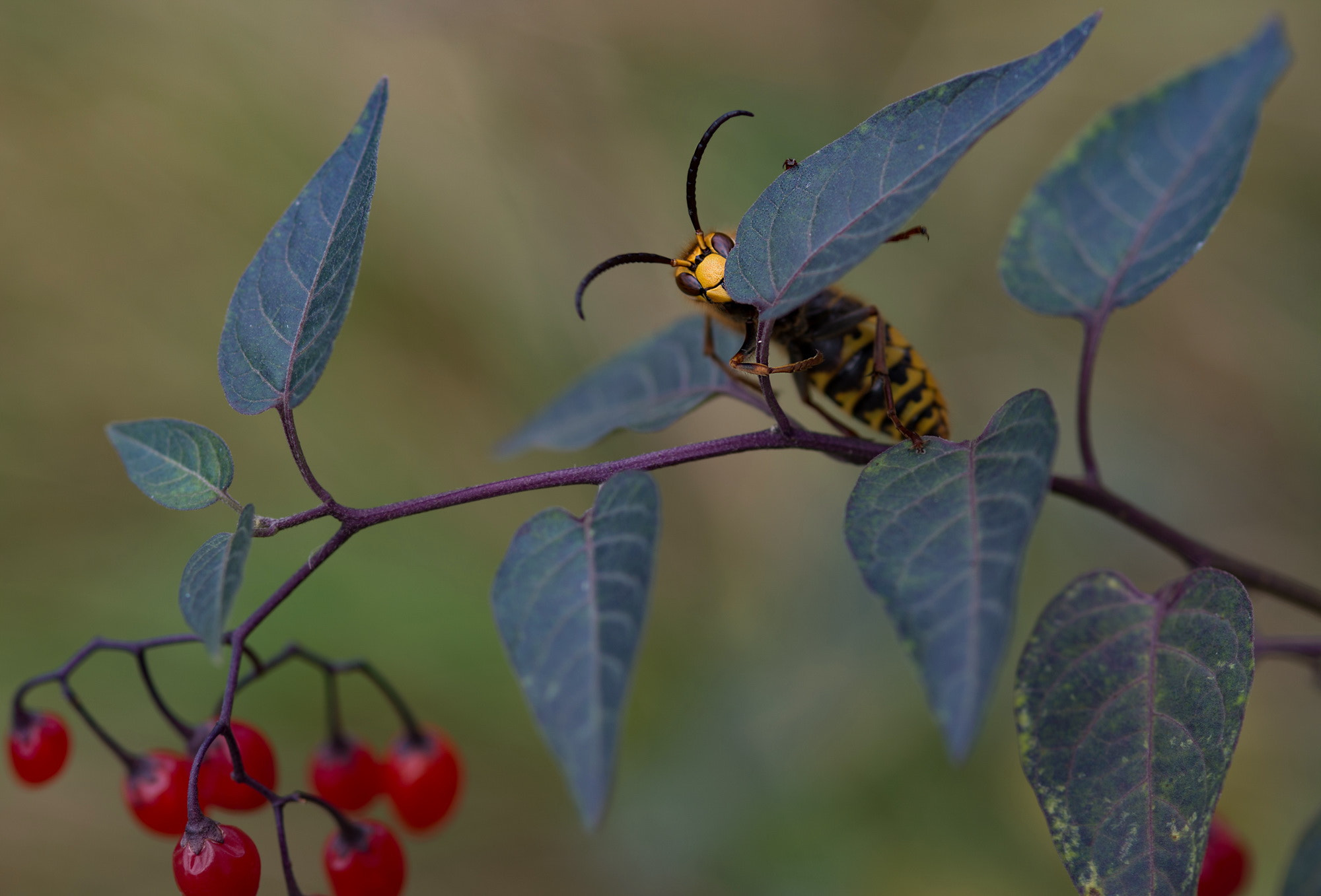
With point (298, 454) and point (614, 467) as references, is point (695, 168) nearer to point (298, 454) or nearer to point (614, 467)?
point (614, 467)

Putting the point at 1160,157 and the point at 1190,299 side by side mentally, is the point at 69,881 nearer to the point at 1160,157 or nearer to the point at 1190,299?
the point at 1160,157

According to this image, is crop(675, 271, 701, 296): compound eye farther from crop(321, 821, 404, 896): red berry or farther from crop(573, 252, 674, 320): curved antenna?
crop(321, 821, 404, 896): red berry

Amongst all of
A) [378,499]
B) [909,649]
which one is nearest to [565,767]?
[909,649]

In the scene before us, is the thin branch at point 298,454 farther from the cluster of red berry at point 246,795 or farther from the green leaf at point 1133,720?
the green leaf at point 1133,720

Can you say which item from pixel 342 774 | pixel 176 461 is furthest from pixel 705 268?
pixel 342 774

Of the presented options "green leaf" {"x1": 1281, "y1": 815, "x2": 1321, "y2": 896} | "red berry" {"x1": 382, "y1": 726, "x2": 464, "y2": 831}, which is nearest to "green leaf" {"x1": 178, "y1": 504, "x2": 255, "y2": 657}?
"red berry" {"x1": 382, "y1": 726, "x2": 464, "y2": 831}
